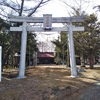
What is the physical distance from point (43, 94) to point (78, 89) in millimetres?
2544

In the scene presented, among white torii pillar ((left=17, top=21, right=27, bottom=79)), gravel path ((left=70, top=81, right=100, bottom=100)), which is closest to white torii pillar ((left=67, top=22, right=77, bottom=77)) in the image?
white torii pillar ((left=17, top=21, right=27, bottom=79))

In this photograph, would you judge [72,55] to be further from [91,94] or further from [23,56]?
[91,94]

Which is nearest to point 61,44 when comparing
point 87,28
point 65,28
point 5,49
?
point 87,28

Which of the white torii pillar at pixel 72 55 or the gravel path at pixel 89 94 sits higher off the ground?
the white torii pillar at pixel 72 55

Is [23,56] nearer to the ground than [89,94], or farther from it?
farther from it

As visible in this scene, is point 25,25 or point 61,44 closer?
point 25,25

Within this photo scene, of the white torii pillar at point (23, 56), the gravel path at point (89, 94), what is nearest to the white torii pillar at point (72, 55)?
the white torii pillar at point (23, 56)

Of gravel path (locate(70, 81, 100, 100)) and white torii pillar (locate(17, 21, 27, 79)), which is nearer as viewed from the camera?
gravel path (locate(70, 81, 100, 100))

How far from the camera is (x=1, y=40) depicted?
65.0ft

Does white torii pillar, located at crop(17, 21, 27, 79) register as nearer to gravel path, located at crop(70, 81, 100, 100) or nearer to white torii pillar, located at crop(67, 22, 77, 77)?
white torii pillar, located at crop(67, 22, 77, 77)

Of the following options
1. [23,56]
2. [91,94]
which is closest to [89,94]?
[91,94]

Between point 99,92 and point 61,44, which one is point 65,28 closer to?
point 99,92

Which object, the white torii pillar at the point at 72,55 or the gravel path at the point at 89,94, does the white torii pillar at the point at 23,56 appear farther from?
the gravel path at the point at 89,94

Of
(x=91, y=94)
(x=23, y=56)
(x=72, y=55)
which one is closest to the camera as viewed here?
(x=91, y=94)
